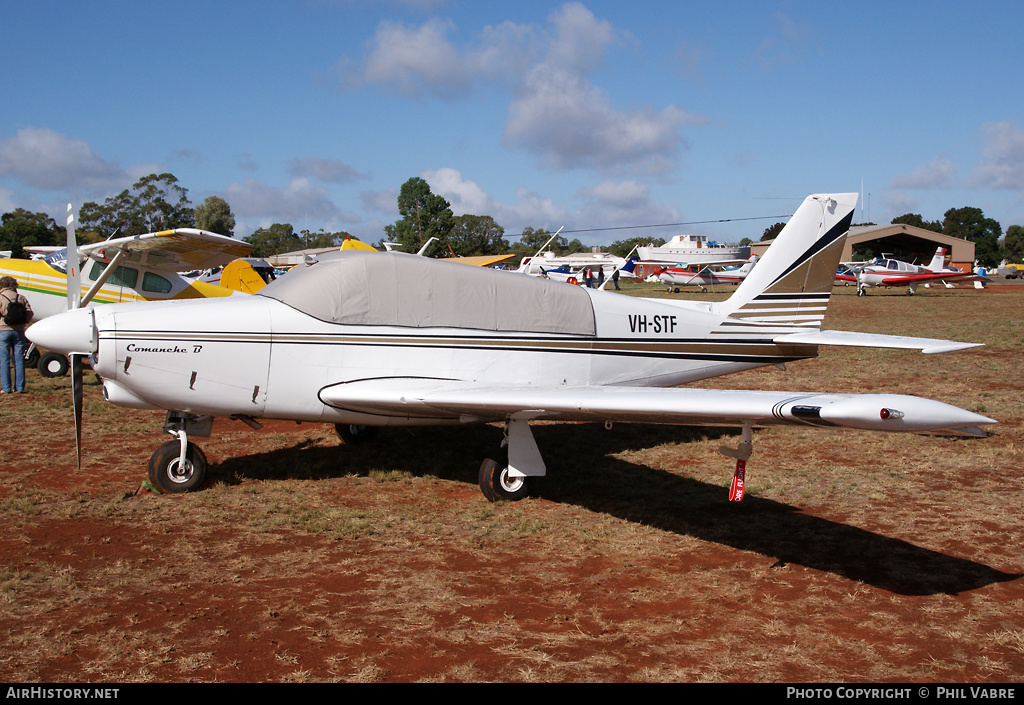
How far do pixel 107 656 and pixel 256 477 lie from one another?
375 centimetres

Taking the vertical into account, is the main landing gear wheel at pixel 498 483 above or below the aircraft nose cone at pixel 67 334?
below

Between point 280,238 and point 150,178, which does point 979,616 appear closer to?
point 150,178

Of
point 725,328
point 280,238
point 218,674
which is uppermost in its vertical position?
point 280,238

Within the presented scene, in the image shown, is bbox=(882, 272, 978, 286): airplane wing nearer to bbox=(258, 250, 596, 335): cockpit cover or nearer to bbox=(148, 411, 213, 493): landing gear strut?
bbox=(258, 250, 596, 335): cockpit cover

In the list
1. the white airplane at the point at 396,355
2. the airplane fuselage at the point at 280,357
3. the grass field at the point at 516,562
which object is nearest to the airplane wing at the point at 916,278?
the grass field at the point at 516,562

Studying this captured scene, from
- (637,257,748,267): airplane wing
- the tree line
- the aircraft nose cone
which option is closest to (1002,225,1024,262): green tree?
the tree line

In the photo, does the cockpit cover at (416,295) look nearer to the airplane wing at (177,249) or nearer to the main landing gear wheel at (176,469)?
the main landing gear wheel at (176,469)

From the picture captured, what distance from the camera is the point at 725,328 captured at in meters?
9.02

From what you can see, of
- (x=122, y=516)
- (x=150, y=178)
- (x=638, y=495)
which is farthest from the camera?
(x=150, y=178)

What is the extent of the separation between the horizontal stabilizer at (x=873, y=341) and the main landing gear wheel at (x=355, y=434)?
17.1 ft

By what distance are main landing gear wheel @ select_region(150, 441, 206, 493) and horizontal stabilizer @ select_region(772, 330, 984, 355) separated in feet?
22.2

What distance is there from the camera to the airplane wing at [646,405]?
397 centimetres

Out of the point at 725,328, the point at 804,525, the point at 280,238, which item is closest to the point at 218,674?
the point at 804,525

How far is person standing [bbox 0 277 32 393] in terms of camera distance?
39.1ft
